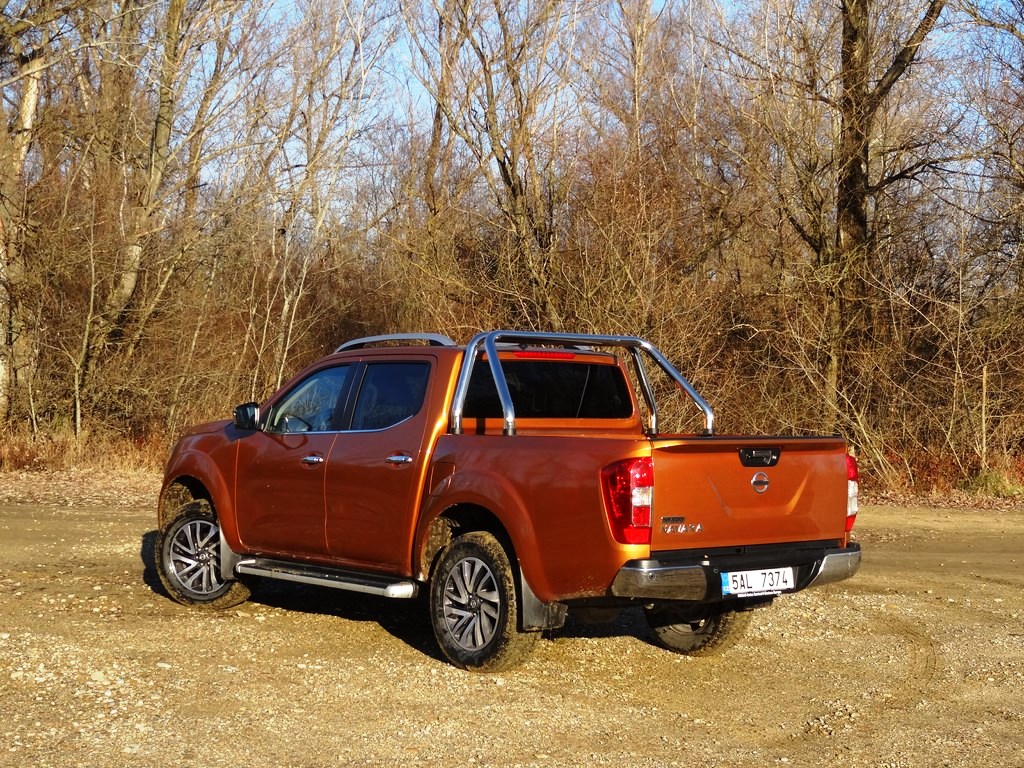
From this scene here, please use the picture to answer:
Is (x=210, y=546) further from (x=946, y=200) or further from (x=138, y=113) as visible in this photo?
(x=138, y=113)

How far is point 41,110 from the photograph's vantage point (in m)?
23.6

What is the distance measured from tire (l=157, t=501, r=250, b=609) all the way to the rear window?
2.23 m

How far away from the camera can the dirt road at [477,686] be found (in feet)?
17.3

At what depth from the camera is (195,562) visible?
27.4 ft

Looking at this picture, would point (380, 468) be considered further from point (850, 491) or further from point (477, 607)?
point (850, 491)

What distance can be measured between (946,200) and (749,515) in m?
15.3

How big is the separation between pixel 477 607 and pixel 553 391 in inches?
64.6

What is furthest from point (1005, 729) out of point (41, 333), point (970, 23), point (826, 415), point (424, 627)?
point (41, 333)

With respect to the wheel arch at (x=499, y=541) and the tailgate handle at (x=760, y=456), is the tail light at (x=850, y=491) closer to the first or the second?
the tailgate handle at (x=760, y=456)

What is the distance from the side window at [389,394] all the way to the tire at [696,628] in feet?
6.22

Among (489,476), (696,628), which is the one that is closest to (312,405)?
(489,476)

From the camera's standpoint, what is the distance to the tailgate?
5934mm

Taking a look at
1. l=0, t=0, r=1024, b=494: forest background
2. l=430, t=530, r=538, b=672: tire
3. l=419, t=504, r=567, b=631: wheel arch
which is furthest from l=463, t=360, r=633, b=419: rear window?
l=0, t=0, r=1024, b=494: forest background

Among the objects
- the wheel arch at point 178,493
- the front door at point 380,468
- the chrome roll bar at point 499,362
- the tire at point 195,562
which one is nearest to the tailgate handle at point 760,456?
the chrome roll bar at point 499,362
